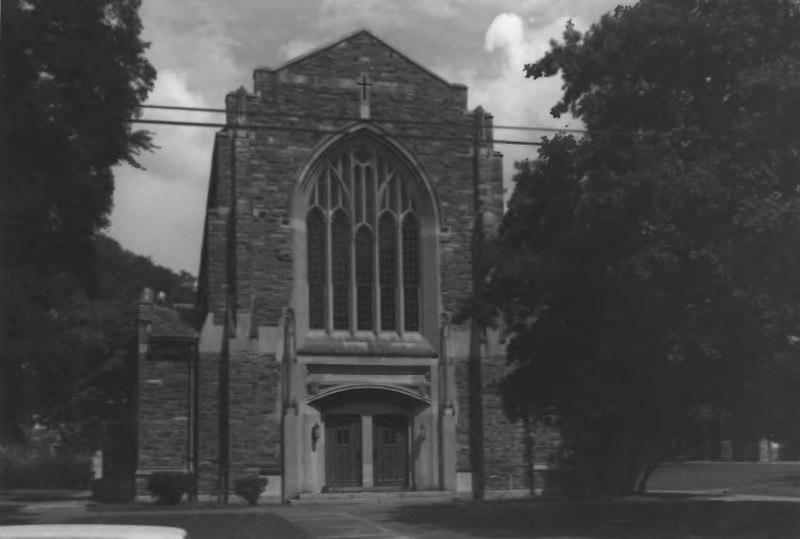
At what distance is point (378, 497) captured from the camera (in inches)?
1152

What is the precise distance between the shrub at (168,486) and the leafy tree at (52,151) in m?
8.54

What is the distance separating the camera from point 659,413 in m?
19.4

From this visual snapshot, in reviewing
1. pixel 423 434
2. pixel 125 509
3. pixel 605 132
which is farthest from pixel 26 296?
pixel 423 434

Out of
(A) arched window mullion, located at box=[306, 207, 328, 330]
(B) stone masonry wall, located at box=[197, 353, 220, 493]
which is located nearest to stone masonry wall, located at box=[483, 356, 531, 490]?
(A) arched window mullion, located at box=[306, 207, 328, 330]

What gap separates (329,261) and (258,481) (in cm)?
644

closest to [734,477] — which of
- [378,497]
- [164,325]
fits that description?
[378,497]

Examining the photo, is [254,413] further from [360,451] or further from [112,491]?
[112,491]

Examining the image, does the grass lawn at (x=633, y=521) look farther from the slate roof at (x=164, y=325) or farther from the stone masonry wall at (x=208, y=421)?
the slate roof at (x=164, y=325)

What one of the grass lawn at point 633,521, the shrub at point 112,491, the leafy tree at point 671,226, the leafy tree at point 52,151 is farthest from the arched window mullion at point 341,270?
the leafy tree at point 52,151

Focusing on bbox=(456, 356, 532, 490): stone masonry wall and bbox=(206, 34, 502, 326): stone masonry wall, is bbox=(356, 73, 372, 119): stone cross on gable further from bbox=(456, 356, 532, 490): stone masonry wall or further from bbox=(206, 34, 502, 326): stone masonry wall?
bbox=(456, 356, 532, 490): stone masonry wall

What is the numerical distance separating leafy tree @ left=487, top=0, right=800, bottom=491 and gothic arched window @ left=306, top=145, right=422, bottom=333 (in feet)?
34.1

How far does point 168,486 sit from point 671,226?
16.1 m

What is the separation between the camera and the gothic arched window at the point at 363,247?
102ft

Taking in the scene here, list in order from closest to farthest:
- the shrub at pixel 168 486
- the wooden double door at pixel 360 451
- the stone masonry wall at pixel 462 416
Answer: the shrub at pixel 168 486 < the wooden double door at pixel 360 451 < the stone masonry wall at pixel 462 416
